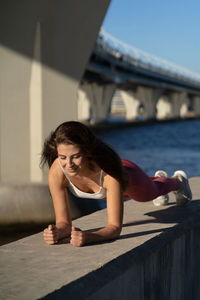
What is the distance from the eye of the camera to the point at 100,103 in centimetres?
5091

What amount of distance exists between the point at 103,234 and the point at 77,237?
0.66 feet

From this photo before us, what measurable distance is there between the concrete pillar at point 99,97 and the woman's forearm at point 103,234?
4516cm

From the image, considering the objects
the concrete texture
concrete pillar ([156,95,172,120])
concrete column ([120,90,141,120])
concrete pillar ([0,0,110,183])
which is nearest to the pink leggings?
the concrete texture

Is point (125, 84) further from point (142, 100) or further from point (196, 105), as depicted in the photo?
point (196, 105)

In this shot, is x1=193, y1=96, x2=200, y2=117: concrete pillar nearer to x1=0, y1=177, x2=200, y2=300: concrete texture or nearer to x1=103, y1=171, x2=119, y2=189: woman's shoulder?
x1=0, y1=177, x2=200, y2=300: concrete texture

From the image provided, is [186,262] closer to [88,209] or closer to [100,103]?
[88,209]

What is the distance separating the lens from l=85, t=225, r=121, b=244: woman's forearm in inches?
104

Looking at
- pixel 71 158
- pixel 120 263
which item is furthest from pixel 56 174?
pixel 120 263

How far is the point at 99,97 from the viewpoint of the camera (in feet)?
164

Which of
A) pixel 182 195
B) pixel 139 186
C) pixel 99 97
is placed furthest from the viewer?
pixel 99 97

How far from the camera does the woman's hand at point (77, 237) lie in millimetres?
2576

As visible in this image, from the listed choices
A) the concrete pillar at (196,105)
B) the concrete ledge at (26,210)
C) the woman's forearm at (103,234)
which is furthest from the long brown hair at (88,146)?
the concrete pillar at (196,105)

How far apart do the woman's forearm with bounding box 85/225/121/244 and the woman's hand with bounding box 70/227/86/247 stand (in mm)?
30

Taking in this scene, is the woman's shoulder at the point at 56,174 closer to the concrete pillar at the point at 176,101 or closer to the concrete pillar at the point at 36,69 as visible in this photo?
the concrete pillar at the point at 36,69
